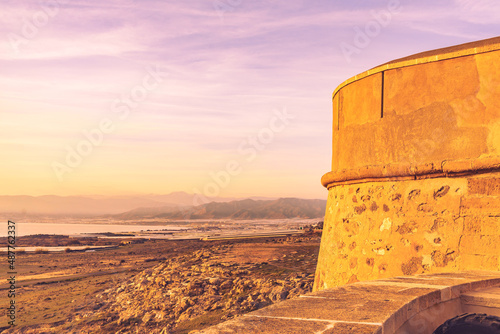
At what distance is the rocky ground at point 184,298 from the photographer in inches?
402

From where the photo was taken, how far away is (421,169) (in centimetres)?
544

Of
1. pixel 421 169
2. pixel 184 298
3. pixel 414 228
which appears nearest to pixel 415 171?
pixel 421 169

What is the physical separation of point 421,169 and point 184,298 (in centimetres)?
737

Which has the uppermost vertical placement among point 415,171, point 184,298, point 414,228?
point 415,171


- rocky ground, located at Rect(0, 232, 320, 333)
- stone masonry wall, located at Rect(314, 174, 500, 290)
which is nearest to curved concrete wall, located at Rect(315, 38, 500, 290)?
stone masonry wall, located at Rect(314, 174, 500, 290)

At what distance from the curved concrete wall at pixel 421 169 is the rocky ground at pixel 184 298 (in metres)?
4.23

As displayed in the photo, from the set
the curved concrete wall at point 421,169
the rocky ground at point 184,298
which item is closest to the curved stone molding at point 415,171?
the curved concrete wall at point 421,169

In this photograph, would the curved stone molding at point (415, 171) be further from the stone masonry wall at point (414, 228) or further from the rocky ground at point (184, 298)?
the rocky ground at point (184, 298)

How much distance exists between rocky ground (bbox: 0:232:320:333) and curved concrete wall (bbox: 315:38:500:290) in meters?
4.23

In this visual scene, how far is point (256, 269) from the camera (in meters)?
14.0

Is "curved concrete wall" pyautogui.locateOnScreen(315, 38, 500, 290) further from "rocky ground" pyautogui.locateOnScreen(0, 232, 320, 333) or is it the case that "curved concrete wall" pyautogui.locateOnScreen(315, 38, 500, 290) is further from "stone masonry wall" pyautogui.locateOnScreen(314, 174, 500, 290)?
"rocky ground" pyautogui.locateOnScreen(0, 232, 320, 333)

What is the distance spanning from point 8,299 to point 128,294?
4349 mm

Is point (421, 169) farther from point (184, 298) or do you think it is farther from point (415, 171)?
point (184, 298)

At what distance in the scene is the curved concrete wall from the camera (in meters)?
→ 5.05
